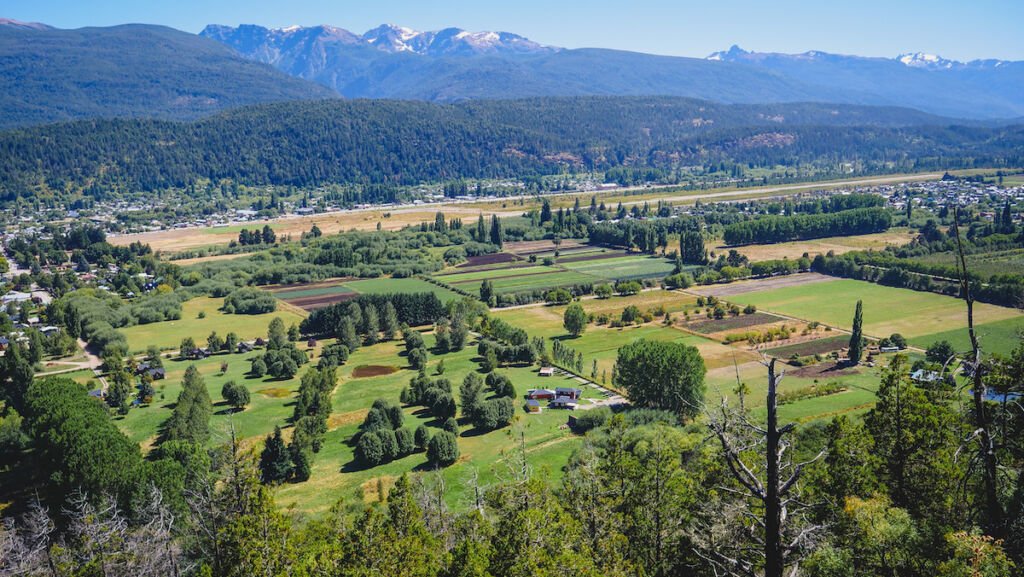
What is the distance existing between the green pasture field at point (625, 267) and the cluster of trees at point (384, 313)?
121ft

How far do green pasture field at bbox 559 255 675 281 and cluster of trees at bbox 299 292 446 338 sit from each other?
121ft

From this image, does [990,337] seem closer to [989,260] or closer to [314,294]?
[989,260]

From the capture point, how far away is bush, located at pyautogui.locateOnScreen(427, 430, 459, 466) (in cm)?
5738

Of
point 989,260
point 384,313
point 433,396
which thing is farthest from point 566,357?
point 989,260

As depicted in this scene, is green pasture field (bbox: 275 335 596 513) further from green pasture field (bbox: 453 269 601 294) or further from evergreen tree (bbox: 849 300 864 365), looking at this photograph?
green pasture field (bbox: 453 269 601 294)

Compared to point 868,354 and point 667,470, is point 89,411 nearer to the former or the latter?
point 667,470

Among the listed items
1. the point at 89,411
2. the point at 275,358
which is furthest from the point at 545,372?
the point at 89,411

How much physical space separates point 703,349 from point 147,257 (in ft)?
378

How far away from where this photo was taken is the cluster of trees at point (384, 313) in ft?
316

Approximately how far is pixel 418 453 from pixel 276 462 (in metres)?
11.2

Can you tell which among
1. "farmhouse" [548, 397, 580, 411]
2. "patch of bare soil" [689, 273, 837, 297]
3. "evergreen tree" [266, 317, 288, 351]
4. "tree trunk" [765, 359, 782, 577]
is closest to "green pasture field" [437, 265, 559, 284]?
"patch of bare soil" [689, 273, 837, 297]

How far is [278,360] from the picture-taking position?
81125 millimetres

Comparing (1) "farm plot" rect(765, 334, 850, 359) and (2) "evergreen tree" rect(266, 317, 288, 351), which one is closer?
(1) "farm plot" rect(765, 334, 850, 359)

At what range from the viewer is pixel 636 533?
101ft
